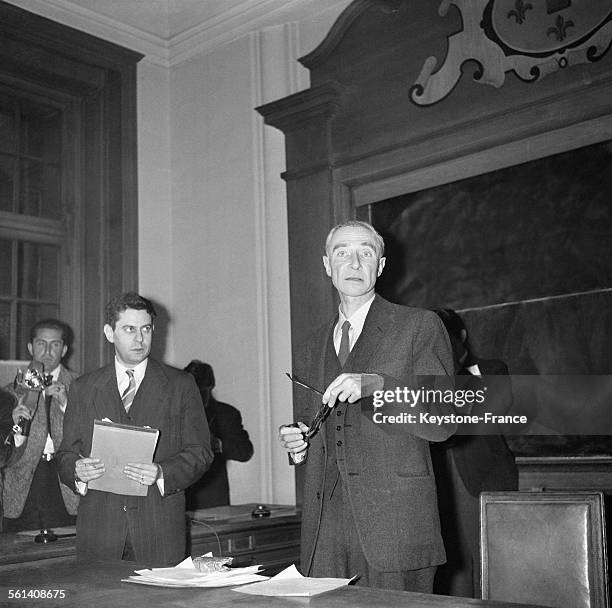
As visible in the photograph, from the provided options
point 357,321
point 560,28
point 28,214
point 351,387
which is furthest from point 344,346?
point 28,214

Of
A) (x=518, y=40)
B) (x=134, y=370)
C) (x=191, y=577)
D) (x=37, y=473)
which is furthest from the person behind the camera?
(x=37, y=473)

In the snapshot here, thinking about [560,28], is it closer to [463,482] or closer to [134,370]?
[463,482]

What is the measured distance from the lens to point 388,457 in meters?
2.48

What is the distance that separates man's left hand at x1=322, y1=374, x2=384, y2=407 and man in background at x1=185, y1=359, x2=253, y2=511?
301 centimetres

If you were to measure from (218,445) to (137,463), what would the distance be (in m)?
2.33

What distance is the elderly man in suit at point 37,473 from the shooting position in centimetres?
472

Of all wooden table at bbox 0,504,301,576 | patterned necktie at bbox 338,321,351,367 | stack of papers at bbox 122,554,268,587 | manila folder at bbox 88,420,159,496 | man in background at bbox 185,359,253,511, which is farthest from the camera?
man in background at bbox 185,359,253,511

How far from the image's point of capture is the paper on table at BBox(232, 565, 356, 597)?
70.0 inches

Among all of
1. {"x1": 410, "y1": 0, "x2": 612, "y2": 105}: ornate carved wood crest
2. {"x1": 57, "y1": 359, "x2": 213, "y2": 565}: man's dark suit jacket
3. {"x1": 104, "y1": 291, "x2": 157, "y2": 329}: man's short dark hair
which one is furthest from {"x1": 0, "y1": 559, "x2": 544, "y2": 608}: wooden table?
{"x1": 410, "y1": 0, "x2": 612, "y2": 105}: ornate carved wood crest

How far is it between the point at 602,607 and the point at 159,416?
173 centimetres

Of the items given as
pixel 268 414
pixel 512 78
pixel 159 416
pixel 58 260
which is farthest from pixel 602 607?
pixel 58 260

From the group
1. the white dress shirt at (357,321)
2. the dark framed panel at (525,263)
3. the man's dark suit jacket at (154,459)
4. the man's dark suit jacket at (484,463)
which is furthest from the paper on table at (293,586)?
the dark framed panel at (525,263)

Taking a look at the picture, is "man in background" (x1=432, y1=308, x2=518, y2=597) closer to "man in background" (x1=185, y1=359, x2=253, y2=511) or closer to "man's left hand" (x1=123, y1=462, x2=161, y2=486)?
"man in background" (x1=185, y1=359, x2=253, y2=511)

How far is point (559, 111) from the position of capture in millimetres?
4180
